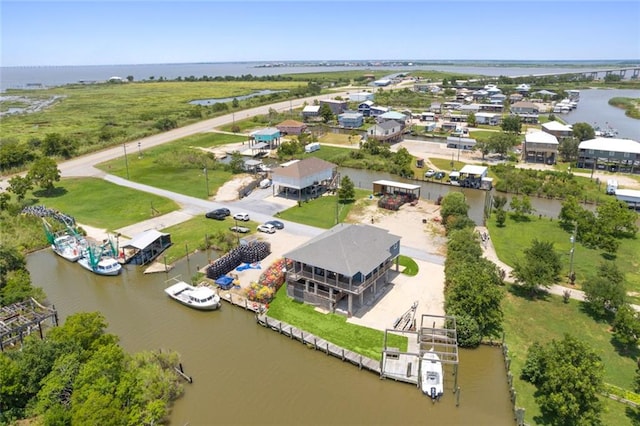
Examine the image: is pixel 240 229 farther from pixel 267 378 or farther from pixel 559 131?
pixel 559 131

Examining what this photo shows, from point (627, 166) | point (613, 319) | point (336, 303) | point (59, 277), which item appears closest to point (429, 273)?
point (336, 303)

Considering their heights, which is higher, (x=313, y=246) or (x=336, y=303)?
(x=313, y=246)

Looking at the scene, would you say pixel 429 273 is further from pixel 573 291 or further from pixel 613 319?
pixel 613 319

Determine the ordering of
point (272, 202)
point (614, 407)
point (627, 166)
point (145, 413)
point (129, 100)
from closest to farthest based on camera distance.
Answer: point (145, 413) → point (614, 407) → point (272, 202) → point (627, 166) → point (129, 100)

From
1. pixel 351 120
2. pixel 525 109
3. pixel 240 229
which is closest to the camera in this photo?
pixel 240 229

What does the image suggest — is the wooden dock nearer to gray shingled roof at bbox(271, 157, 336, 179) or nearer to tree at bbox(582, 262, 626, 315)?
tree at bbox(582, 262, 626, 315)

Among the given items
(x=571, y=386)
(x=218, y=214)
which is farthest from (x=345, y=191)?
(x=571, y=386)
